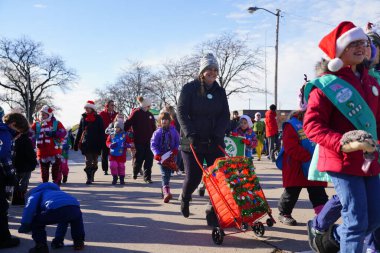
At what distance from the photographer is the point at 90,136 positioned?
9.07 metres

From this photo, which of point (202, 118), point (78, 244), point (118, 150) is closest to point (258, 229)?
point (202, 118)

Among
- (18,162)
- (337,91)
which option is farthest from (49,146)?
(337,91)

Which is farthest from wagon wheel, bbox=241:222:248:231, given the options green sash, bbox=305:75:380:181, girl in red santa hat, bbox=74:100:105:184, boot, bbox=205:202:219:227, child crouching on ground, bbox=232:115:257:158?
girl in red santa hat, bbox=74:100:105:184

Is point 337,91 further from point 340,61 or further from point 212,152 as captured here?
point 212,152

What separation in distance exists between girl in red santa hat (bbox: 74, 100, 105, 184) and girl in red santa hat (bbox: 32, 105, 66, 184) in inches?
43.1

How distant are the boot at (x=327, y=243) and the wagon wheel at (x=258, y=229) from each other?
0.88m

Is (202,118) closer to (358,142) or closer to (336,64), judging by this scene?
(336,64)

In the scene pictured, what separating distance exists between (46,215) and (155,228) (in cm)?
152

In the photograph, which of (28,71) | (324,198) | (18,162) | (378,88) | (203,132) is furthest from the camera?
(28,71)

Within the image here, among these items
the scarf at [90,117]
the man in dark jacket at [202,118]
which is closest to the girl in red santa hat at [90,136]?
the scarf at [90,117]

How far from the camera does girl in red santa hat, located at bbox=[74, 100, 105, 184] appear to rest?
357 inches

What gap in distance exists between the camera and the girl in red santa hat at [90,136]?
9078 mm

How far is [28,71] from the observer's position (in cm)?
5512

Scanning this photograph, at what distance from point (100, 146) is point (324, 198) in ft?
19.3
